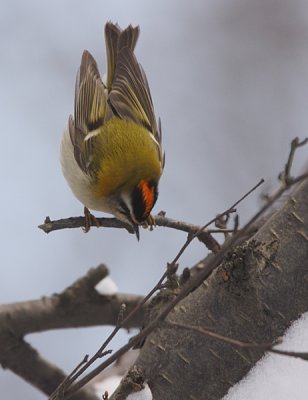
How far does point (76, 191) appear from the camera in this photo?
3.50 m

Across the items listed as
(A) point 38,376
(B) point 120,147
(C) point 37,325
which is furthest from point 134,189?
(A) point 38,376

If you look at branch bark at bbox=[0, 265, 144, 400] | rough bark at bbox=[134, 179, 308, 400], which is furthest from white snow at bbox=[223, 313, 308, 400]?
branch bark at bbox=[0, 265, 144, 400]

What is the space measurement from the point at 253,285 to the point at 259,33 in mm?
3599

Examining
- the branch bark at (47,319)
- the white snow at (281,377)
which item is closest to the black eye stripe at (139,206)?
the branch bark at (47,319)

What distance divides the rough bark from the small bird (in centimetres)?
115

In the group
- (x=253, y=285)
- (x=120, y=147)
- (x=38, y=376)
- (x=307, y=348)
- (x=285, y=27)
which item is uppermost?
(x=285, y=27)

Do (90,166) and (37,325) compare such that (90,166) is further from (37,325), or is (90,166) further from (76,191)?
(37,325)

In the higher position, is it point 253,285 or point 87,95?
point 87,95

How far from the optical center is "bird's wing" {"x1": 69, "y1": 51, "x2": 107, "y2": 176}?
3.55 meters

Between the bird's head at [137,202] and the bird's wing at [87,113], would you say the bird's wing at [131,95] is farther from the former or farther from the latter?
the bird's head at [137,202]

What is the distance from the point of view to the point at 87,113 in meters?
3.75

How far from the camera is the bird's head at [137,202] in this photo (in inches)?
120

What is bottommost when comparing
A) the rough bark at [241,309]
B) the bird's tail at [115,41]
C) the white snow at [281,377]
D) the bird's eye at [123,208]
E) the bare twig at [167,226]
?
the white snow at [281,377]

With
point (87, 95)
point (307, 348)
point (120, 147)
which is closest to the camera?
point (307, 348)
